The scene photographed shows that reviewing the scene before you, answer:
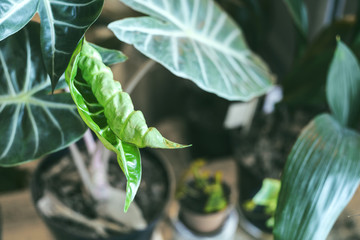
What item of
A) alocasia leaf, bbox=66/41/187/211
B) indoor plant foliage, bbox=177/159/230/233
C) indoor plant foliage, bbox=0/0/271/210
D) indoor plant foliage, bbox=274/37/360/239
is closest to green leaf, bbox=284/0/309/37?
indoor plant foliage, bbox=0/0/271/210

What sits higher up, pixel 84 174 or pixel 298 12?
pixel 298 12

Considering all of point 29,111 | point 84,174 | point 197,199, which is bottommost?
point 197,199

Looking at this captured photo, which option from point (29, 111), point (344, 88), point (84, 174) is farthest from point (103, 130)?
point (344, 88)

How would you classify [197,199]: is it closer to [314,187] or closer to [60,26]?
[314,187]

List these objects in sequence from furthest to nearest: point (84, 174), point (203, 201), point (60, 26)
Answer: point (203, 201)
point (84, 174)
point (60, 26)

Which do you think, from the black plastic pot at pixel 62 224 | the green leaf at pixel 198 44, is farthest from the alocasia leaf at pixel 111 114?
the black plastic pot at pixel 62 224

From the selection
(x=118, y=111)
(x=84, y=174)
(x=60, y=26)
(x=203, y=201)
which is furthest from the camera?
(x=203, y=201)

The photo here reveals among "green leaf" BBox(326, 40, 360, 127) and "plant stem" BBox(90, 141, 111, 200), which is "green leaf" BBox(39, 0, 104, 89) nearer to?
"plant stem" BBox(90, 141, 111, 200)

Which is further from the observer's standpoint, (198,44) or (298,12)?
(298,12)
